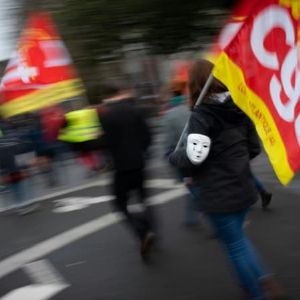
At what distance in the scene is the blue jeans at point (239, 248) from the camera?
3.60 metres

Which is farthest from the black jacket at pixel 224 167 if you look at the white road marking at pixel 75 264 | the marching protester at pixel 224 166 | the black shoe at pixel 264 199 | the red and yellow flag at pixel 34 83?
the black shoe at pixel 264 199

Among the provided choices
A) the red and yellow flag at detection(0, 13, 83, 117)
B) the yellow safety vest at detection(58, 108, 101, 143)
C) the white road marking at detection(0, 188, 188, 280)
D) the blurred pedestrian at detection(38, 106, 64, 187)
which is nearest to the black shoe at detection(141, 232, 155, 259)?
the white road marking at detection(0, 188, 188, 280)

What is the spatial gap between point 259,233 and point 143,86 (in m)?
3.36

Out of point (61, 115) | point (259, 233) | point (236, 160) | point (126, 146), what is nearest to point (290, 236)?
point (259, 233)

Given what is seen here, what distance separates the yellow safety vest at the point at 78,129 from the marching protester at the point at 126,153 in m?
5.30

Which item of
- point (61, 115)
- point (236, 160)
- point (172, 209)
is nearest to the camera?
point (236, 160)

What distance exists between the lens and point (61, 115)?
10.5m

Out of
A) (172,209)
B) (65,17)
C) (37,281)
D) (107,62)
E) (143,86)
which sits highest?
(65,17)

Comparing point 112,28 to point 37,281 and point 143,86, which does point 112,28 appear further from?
point 37,281

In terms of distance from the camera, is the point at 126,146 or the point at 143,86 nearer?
the point at 143,86

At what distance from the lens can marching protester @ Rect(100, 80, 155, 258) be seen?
16.9 ft

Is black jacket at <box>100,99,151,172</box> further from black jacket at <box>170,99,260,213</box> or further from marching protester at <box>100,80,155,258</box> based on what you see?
black jacket at <box>170,99,260,213</box>

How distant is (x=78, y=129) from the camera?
1060cm

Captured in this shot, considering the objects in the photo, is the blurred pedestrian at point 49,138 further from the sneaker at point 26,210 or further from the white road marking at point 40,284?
the white road marking at point 40,284
